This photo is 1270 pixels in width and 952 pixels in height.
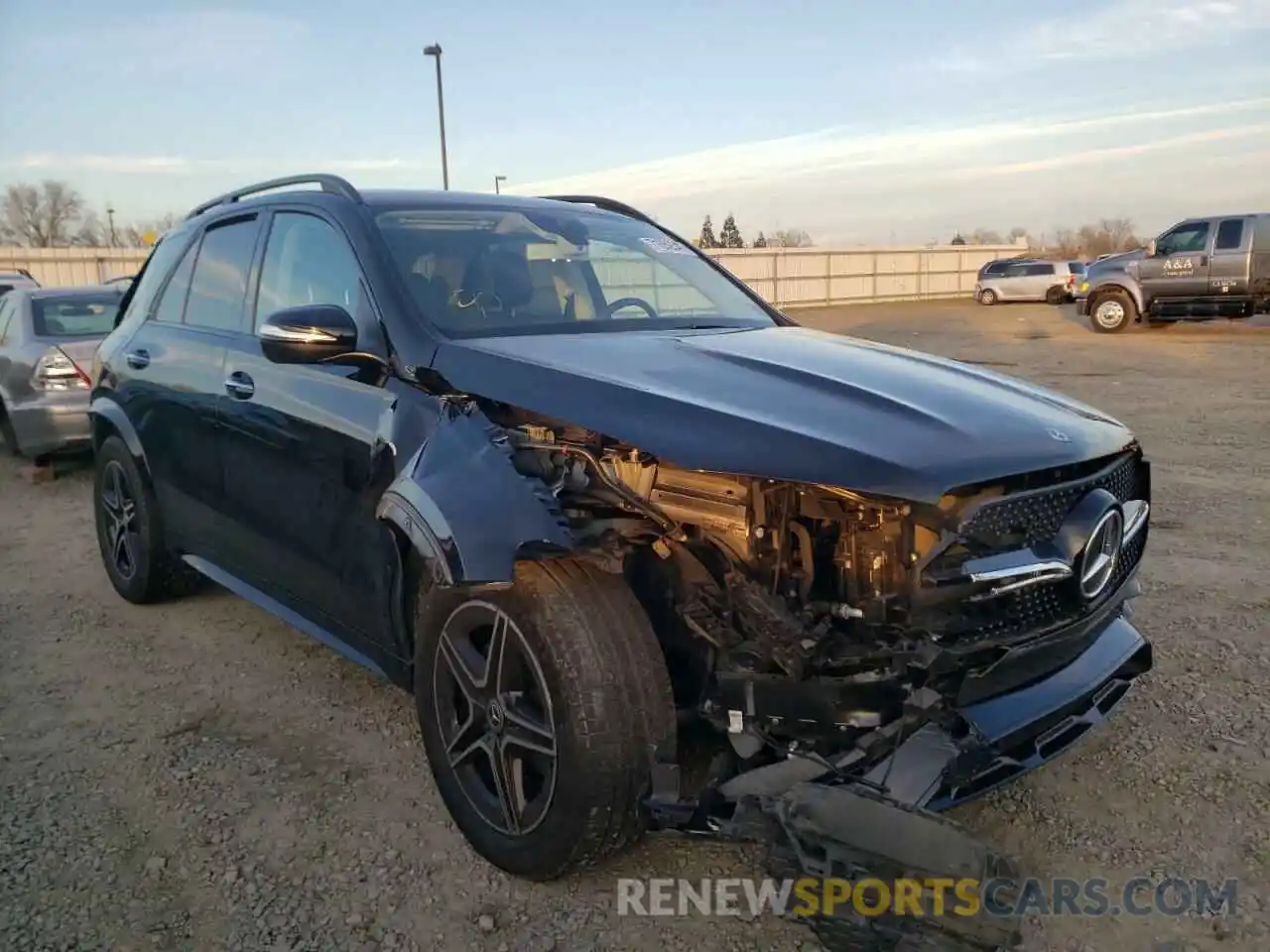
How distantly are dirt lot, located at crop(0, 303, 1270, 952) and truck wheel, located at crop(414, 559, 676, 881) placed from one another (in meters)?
0.19

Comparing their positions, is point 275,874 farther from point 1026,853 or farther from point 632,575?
point 1026,853

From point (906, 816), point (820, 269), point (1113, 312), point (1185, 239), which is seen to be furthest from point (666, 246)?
point (820, 269)

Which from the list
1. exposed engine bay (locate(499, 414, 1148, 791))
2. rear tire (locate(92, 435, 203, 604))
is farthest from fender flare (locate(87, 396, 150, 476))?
exposed engine bay (locate(499, 414, 1148, 791))

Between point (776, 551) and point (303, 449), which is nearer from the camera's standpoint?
point (776, 551)

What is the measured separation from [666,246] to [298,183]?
1.47m

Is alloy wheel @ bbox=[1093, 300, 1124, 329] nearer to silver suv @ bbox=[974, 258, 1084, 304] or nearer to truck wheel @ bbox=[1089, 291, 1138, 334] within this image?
truck wheel @ bbox=[1089, 291, 1138, 334]

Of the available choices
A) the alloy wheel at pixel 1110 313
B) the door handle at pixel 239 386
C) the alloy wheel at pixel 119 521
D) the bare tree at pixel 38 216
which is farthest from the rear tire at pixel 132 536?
the bare tree at pixel 38 216

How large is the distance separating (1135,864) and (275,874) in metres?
2.29

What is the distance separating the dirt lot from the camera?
2.51 meters

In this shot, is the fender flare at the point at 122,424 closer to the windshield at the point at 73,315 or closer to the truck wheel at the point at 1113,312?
the windshield at the point at 73,315

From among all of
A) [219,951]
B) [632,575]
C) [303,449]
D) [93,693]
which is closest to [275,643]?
[93,693]

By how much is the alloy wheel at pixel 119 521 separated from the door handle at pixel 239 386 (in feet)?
4.29

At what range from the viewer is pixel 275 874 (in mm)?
2740

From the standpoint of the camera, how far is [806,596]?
2.34 meters
